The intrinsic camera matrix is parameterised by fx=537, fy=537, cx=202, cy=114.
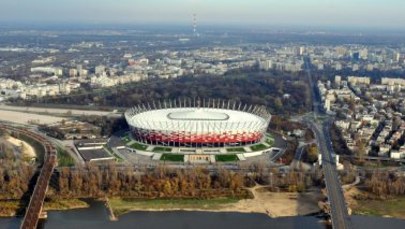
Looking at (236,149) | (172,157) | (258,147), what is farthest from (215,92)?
(172,157)

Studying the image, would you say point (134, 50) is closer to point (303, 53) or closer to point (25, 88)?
point (303, 53)

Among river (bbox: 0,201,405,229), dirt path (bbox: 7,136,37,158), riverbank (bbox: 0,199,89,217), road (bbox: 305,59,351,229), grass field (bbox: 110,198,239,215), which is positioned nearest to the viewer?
river (bbox: 0,201,405,229)

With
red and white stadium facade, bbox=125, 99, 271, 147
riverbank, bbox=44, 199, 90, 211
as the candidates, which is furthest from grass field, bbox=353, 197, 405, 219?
riverbank, bbox=44, 199, 90, 211

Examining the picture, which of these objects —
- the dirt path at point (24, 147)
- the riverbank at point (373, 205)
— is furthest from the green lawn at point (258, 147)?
the dirt path at point (24, 147)

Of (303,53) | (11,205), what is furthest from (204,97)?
(303,53)

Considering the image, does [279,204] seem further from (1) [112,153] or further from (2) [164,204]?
(1) [112,153]

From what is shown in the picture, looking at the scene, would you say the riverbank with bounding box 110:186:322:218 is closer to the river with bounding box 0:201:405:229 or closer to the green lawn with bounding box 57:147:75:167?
the river with bounding box 0:201:405:229

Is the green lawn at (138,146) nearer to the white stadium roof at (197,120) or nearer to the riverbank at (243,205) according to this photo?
the white stadium roof at (197,120)
